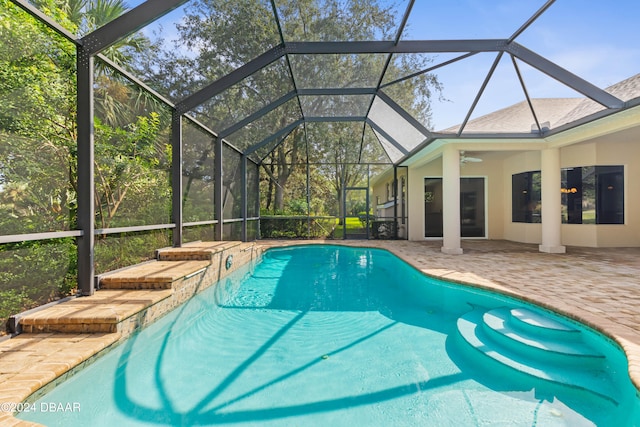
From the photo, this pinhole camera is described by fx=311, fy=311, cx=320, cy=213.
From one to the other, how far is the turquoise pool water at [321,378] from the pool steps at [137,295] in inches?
10.2

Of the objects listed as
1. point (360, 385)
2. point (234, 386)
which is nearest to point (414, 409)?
point (360, 385)

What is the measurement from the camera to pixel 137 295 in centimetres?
414

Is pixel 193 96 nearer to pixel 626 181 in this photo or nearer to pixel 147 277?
pixel 147 277

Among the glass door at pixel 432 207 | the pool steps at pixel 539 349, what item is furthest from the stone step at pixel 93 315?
the glass door at pixel 432 207

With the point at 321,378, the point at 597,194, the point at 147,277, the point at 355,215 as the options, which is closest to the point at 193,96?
the point at 147,277

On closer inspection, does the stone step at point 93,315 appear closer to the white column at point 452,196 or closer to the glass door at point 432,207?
the white column at point 452,196

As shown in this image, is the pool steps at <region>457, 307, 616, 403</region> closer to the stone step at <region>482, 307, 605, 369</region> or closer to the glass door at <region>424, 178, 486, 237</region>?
the stone step at <region>482, 307, 605, 369</region>

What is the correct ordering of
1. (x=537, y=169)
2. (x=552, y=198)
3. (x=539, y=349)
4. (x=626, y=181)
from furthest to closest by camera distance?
(x=537, y=169), (x=626, y=181), (x=552, y=198), (x=539, y=349)

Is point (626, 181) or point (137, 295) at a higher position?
point (626, 181)

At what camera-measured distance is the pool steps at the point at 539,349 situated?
9.39 feet

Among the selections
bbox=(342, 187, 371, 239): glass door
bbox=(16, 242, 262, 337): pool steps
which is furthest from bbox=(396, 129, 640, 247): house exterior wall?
bbox=(16, 242, 262, 337): pool steps

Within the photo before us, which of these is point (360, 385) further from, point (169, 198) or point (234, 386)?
point (169, 198)

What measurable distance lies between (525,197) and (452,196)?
3.99 meters

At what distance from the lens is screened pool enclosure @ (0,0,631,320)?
11.8ft
